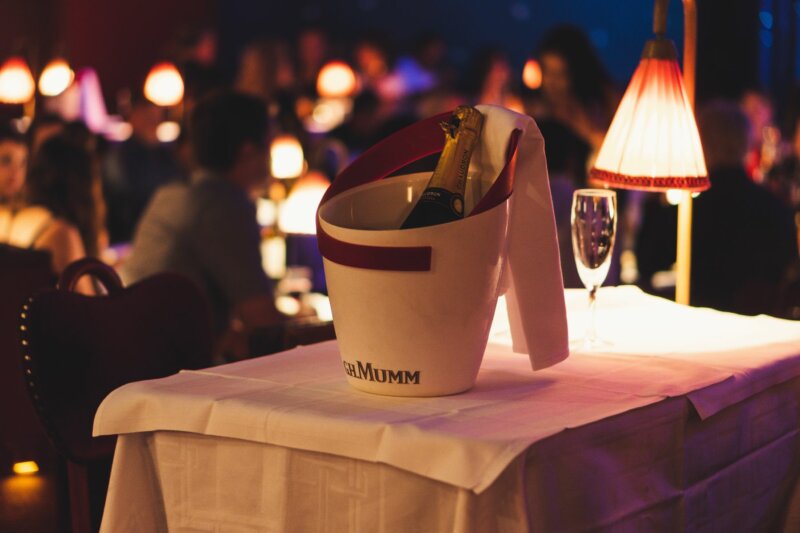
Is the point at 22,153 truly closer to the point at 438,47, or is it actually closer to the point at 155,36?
the point at 438,47

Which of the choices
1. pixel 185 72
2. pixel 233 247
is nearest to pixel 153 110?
pixel 185 72

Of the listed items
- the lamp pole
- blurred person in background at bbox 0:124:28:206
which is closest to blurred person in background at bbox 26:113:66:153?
blurred person in background at bbox 0:124:28:206

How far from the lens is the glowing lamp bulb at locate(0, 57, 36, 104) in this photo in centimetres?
679

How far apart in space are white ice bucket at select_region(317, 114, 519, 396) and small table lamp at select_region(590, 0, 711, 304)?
1.86ft

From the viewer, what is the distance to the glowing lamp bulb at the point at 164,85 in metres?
7.62

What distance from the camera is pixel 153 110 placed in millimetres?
7180

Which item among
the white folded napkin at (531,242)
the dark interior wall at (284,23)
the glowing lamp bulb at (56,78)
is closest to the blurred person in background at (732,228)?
the white folded napkin at (531,242)

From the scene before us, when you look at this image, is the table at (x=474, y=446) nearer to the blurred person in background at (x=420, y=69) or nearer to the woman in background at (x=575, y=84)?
the woman in background at (x=575, y=84)

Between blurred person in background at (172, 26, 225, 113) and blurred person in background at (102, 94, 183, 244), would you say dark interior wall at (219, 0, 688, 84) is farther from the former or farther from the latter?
blurred person in background at (102, 94, 183, 244)

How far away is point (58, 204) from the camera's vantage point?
3.69 m

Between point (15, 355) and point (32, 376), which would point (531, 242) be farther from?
point (15, 355)

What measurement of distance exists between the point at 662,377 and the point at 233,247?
5.86 feet

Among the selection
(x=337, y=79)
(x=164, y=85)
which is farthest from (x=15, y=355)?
(x=337, y=79)

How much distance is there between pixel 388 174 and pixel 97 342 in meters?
0.63
